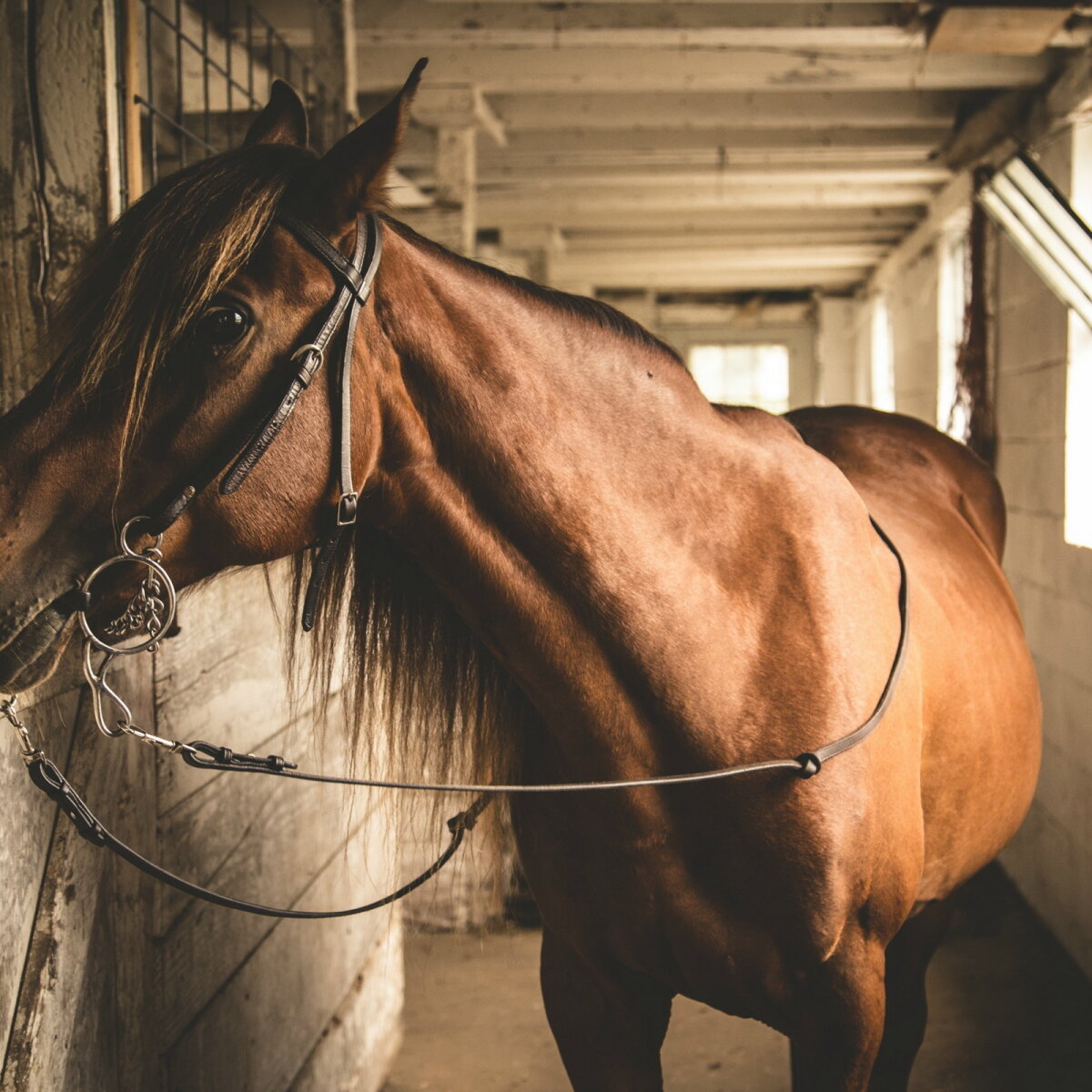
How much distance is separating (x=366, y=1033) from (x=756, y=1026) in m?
A: 1.06

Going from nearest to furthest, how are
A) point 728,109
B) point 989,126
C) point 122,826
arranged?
point 122,826 → point 989,126 → point 728,109

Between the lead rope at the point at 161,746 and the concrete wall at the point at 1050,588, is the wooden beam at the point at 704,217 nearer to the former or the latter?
the concrete wall at the point at 1050,588

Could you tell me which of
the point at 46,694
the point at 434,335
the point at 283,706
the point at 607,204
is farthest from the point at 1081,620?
the point at 607,204

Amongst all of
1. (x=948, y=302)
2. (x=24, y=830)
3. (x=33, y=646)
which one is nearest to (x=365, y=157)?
(x=33, y=646)

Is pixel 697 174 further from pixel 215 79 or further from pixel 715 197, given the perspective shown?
pixel 215 79

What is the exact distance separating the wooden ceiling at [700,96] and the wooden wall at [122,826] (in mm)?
2000

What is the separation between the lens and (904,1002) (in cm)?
207

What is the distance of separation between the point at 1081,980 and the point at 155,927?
8.44ft

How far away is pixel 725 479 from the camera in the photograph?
1249 millimetres

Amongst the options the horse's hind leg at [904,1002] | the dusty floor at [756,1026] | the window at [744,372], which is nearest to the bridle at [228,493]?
the horse's hind leg at [904,1002]

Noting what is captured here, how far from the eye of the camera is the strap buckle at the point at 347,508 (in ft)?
3.31

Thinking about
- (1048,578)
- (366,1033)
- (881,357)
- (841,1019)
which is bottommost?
(366,1033)

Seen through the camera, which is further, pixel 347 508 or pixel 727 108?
→ pixel 727 108

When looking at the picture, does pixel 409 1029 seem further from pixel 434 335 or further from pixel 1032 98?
pixel 1032 98
